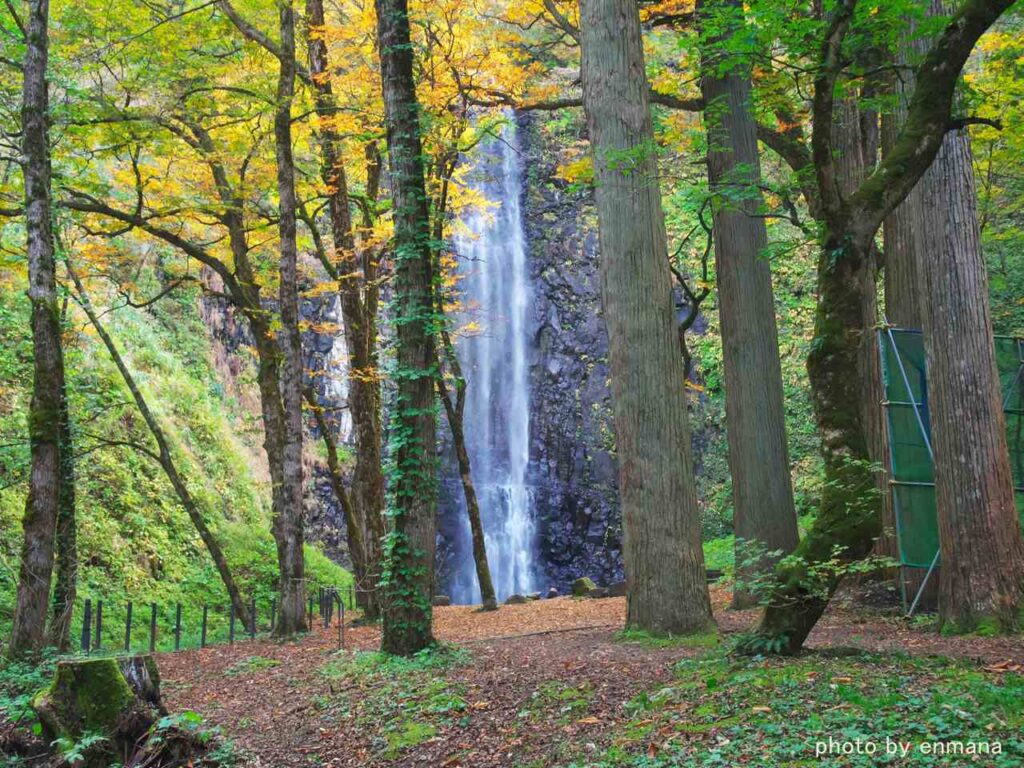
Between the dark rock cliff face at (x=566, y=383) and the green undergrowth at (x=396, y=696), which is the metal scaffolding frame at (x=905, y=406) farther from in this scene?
the dark rock cliff face at (x=566, y=383)

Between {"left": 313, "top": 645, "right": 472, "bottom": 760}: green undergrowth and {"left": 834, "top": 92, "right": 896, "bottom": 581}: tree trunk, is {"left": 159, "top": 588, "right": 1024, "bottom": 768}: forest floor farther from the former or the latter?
{"left": 834, "top": 92, "right": 896, "bottom": 581}: tree trunk

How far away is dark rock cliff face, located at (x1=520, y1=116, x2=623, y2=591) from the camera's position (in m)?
26.4

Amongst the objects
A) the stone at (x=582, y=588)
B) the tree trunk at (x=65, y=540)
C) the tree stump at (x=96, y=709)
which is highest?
the tree trunk at (x=65, y=540)

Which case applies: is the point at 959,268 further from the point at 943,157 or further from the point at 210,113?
the point at 210,113

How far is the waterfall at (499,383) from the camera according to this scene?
2597 centimetres

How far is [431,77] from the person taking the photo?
13.5 metres

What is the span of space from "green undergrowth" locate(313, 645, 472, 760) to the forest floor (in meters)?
0.02

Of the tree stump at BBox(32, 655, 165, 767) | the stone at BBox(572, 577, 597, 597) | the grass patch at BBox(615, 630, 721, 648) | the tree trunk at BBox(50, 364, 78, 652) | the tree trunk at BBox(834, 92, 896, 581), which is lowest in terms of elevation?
the stone at BBox(572, 577, 597, 597)

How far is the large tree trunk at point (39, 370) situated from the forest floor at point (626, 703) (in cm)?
150

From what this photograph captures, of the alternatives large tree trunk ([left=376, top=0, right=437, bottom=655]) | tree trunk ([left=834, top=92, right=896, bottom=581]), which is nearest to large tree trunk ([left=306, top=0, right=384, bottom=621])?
large tree trunk ([left=376, top=0, right=437, bottom=655])

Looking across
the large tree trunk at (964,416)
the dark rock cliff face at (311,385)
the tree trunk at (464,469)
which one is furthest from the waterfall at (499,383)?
the large tree trunk at (964,416)

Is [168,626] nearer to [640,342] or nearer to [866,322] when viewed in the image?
[640,342]

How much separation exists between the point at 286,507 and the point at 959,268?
8.38m

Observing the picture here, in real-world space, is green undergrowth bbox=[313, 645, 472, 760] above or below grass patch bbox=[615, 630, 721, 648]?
below
